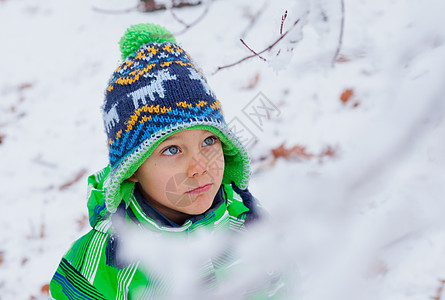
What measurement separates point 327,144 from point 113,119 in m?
1.31

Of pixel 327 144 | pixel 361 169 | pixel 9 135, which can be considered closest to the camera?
pixel 361 169

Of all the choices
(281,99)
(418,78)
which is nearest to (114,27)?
(281,99)

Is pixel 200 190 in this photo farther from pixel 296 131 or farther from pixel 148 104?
pixel 296 131

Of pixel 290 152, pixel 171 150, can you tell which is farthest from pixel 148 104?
pixel 290 152

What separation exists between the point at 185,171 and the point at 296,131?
1359mm

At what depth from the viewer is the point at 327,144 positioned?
81.5 inches

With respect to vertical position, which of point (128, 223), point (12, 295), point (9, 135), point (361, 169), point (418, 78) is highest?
point (418, 78)

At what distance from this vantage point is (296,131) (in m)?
2.33

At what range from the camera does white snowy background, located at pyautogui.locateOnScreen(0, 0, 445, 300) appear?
1.57 ft

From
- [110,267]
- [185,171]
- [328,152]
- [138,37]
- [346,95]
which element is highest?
[138,37]

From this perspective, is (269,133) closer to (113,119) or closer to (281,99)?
(281,99)

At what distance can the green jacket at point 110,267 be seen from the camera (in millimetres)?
1244

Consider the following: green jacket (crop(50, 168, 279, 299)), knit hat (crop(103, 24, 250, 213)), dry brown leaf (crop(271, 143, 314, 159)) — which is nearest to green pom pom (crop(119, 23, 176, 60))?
knit hat (crop(103, 24, 250, 213))

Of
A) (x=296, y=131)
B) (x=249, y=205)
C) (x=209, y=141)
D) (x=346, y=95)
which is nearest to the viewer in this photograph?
(x=209, y=141)
